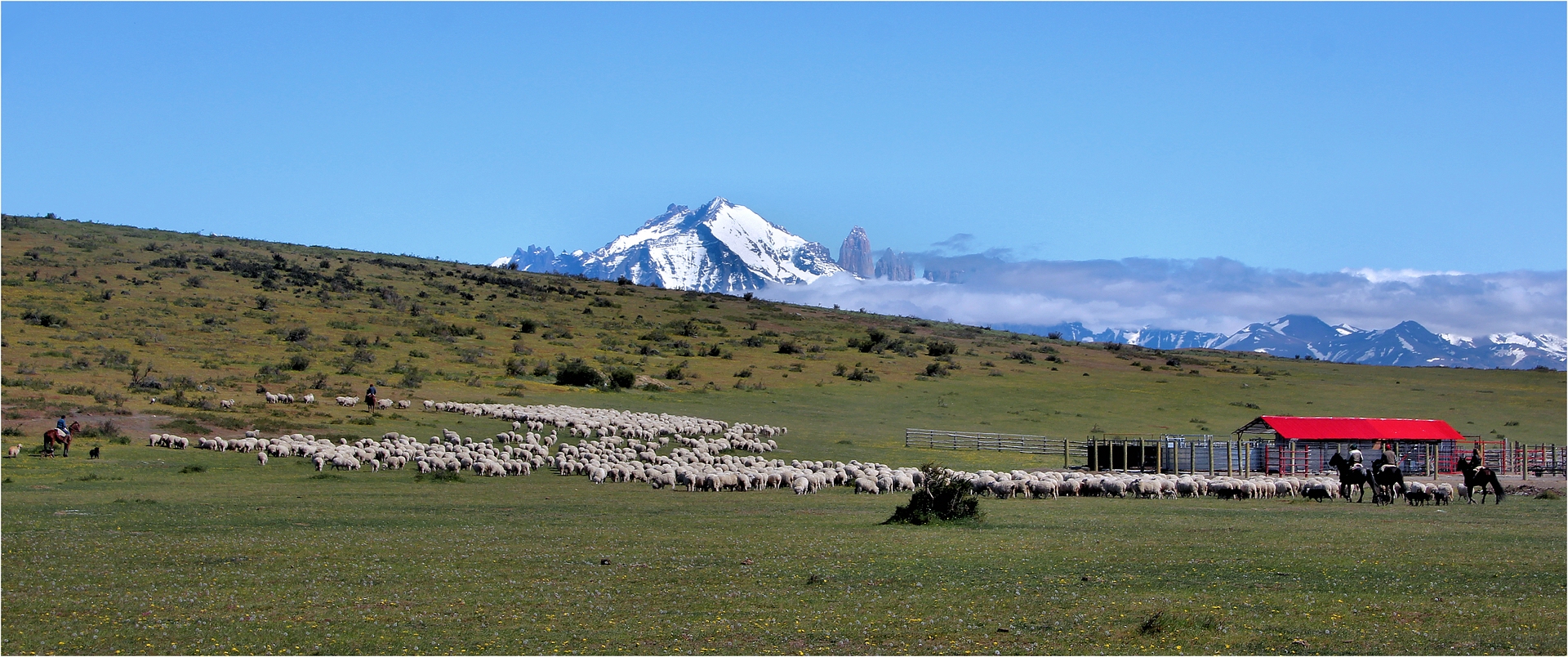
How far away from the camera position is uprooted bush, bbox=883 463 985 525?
21.8 m

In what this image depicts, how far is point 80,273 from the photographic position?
7662cm

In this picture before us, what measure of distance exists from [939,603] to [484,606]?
4620 millimetres

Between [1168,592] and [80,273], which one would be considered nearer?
[1168,592]

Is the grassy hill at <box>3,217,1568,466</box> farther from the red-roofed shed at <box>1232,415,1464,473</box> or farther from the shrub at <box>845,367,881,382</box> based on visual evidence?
the red-roofed shed at <box>1232,415,1464,473</box>

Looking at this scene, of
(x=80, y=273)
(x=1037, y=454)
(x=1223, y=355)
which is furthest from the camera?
(x=1223, y=355)

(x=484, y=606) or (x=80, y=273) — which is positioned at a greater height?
(x=80, y=273)

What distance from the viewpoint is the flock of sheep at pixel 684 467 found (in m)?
30.3

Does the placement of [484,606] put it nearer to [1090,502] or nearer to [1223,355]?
[1090,502]

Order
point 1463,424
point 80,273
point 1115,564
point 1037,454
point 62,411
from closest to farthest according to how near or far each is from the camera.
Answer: point 1115,564 < point 62,411 < point 1037,454 < point 1463,424 < point 80,273

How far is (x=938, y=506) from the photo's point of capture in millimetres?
22109

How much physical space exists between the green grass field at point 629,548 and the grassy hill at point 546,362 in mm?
528

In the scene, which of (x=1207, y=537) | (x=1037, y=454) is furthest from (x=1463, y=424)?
(x=1207, y=537)

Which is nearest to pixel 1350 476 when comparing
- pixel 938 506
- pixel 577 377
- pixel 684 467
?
pixel 938 506

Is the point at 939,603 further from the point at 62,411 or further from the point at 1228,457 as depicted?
the point at 62,411
